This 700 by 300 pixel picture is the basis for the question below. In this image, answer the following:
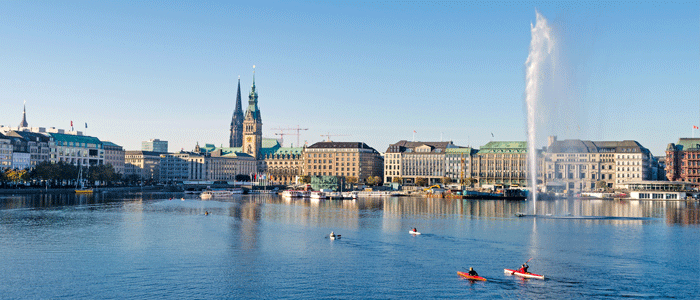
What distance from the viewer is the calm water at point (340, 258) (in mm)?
49906

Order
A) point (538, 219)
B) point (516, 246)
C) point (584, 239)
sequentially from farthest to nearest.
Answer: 1. point (538, 219)
2. point (584, 239)
3. point (516, 246)

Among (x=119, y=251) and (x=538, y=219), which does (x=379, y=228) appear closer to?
(x=538, y=219)

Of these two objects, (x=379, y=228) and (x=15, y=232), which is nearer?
(x=15, y=232)

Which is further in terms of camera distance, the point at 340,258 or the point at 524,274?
the point at 340,258

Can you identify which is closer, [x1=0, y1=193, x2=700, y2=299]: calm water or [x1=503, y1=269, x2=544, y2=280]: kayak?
[x1=0, y1=193, x2=700, y2=299]: calm water

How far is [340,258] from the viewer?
63.3 metres

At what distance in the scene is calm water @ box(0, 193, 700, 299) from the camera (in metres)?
49.9

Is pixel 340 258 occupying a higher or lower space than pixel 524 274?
higher

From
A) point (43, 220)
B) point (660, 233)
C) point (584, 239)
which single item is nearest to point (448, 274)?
point (584, 239)

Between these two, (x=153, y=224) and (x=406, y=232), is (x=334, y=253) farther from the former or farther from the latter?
(x=153, y=224)

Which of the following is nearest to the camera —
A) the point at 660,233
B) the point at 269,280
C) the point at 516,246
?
the point at 269,280

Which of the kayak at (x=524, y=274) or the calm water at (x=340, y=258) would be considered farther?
the kayak at (x=524, y=274)

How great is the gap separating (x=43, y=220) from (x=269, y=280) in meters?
57.5

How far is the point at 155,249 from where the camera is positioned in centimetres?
6781
